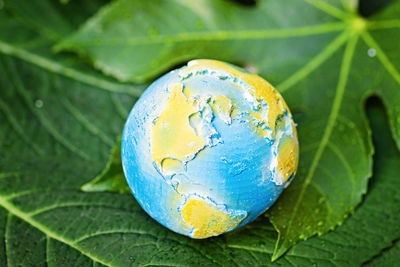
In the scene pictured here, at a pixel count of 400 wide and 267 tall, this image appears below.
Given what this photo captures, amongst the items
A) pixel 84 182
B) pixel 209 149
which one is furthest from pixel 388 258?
pixel 84 182

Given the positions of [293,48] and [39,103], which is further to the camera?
[39,103]

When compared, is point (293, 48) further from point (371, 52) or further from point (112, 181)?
point (112, 181)

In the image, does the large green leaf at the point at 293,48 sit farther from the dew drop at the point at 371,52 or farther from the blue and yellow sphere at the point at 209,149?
the blue and yellow sphere at the point at 209,149

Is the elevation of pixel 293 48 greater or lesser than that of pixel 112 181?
greater

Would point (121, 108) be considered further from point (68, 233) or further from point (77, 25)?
point (68, 233)

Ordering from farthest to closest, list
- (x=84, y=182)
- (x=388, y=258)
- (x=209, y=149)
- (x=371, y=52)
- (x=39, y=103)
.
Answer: (x=39, y=103), (x=371, y=52), (x=84, y=182), (x=388, y=258), (x=209, y=149)

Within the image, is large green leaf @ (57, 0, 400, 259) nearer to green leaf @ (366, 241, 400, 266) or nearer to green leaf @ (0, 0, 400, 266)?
green leaf @ (0, 0, 400, 266)

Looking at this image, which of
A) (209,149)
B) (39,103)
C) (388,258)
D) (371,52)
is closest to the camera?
(209,149)
